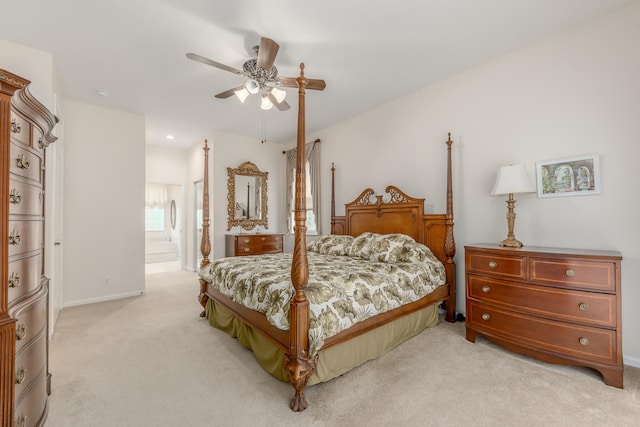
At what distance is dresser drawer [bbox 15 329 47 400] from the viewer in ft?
4.17

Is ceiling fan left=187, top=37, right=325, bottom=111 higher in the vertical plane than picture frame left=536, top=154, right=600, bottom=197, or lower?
higher

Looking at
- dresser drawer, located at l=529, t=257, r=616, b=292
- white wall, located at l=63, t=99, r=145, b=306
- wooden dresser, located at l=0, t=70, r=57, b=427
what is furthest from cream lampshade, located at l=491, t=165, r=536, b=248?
white wall, located at l=63, t=99, r=145, b=306

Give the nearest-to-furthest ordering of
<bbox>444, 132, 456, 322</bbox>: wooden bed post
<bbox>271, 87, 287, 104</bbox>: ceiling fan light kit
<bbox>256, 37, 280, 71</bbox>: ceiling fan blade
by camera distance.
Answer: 1. <bbox>256, 37, 280, 71</bbox>: ceiling fan blade
2. <bbox>271, 87, 287, 104</bbox>: ceiling fan light kit
3. <bbox>444, 132, 456, 322</bbox>: wooden bed post

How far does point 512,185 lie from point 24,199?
3.50m

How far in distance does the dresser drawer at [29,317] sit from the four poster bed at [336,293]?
4.08ft

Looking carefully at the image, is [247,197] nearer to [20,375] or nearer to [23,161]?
[23,161]

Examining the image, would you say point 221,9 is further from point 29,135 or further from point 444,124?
point 444,124

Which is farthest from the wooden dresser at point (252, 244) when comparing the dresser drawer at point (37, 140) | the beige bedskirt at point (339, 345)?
the dresser drawer at point (37, 140)

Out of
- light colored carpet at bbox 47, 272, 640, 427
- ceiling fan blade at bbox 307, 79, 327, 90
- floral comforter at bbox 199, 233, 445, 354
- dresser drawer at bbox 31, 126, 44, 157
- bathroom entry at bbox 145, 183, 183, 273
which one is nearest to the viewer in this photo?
dresser drawer at bbox 31, 126, 44, 157

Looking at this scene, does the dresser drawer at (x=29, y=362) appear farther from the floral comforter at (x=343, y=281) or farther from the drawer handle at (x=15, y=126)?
the floral comforter at (x=343, y=281)

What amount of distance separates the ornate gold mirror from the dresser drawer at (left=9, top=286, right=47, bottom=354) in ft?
12.5

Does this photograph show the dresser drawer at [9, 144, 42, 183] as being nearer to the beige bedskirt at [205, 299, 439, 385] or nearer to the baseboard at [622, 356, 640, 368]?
the beige bedskirt at [205, 299, 439, 385]

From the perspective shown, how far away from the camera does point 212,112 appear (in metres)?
4.33

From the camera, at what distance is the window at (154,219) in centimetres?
852
